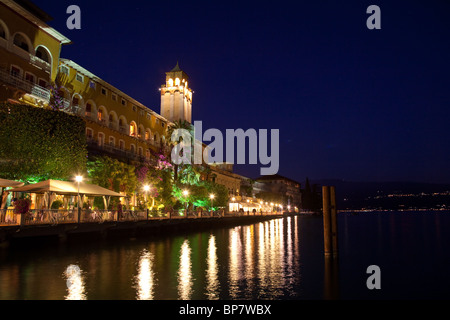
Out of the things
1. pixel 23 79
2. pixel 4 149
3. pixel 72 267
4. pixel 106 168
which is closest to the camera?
pixel 72 267

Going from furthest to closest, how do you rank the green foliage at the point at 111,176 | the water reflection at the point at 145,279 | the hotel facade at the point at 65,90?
the green foliage at the point at 111,176, the hotel facade at the point at 65,90, the water reflection at the point at 145,279

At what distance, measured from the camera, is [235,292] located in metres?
12.5

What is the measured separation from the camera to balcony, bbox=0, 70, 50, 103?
2750 cm

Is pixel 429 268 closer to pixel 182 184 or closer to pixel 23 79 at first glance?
pixel 23 79

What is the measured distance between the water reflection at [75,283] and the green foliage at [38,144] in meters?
12.3

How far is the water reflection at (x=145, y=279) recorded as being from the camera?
11.6 m

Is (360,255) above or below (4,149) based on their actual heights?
below

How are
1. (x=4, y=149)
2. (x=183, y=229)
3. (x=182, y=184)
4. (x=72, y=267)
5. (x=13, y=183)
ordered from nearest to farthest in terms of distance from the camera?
1. (x=72, y=267)
2. (x=13, y=183)
3. (x=4, y=149)
4. (x=183, y=229)
5. (x=182, y=184)

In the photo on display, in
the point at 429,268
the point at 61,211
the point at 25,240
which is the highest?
the point at 61,211

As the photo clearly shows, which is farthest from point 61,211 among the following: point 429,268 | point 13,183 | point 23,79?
point 429,268

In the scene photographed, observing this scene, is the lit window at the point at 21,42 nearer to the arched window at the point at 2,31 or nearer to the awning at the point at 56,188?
the arched window at the point at 2,31

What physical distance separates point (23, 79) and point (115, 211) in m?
12.0

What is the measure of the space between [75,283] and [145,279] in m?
2.34

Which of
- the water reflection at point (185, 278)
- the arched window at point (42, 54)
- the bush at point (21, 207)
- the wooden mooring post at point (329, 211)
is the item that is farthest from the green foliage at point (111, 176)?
the wooden mooring post at point (329, 211)
